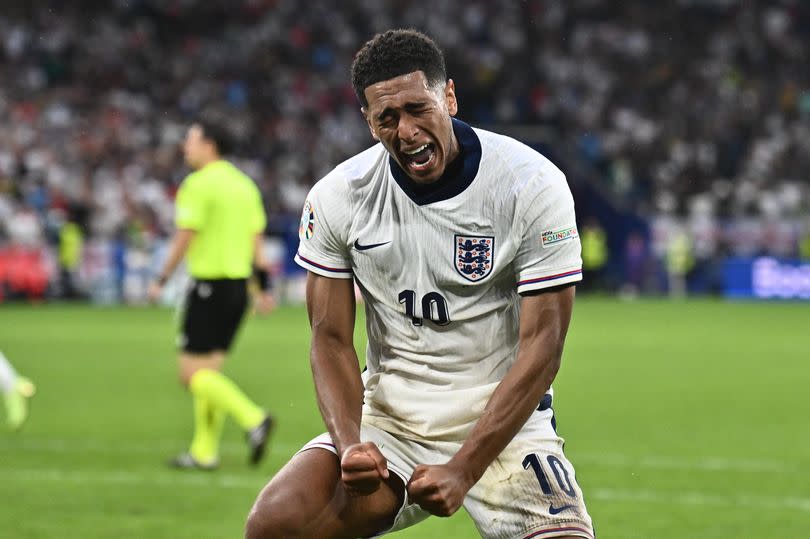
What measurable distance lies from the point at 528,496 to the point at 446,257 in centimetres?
71

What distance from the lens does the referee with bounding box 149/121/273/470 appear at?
868 centimetres

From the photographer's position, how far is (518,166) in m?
3.78

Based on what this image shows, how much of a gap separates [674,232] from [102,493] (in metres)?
24.6

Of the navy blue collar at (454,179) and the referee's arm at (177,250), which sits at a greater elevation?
the navy blue collar at (454,179)

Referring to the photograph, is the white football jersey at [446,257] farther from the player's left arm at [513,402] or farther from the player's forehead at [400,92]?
the player's forehead at [400,92]

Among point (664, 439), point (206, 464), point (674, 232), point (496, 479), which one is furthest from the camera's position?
point (674, 232)

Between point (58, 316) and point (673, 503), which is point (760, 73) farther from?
point (673, 503)

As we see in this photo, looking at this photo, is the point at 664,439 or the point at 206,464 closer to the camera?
the point at 206,464

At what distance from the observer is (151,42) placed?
34062 millimetres

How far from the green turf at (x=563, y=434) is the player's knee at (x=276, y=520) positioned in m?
3.17

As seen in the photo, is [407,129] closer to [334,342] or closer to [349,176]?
[349,176]

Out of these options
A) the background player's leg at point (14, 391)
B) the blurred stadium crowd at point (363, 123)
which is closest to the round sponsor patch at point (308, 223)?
the background player's leg at point (14, 391)

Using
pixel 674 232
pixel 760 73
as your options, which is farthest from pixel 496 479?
pixel 760 73

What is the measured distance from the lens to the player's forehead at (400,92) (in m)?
3.60
